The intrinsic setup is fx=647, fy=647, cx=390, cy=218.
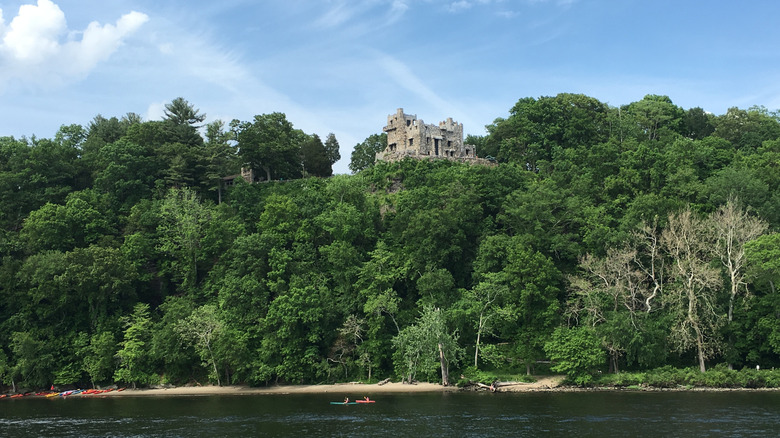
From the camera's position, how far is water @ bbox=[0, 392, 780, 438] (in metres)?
40.4

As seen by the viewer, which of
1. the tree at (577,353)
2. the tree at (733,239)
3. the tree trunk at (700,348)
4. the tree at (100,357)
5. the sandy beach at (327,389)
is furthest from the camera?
the tree at (100,357)

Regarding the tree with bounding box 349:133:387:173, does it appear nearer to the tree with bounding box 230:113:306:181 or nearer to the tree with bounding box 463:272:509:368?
the tree with bounding box 230:113:306:181

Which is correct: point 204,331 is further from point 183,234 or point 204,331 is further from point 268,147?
point 268,147

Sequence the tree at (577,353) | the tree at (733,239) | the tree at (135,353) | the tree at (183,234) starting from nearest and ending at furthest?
the tree at (577,353)
the tree at (733,239)
the tree at (135,353)
the tree at (183,234)

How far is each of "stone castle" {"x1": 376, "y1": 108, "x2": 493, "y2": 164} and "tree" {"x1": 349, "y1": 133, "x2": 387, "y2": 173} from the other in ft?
37.5

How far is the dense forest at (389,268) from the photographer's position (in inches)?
2322

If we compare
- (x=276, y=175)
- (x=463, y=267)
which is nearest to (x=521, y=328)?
(x=463, y=267)

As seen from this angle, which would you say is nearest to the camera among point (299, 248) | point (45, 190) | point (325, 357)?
point (325, 357)

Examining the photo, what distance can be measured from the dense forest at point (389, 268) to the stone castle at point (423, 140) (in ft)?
16.5

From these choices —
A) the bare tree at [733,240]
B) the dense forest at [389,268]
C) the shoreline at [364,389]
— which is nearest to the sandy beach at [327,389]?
the shoreline at [364,389]

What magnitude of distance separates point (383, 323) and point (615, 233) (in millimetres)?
24601

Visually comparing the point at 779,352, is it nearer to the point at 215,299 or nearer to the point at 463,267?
the point at 463,267

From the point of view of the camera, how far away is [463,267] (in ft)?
233

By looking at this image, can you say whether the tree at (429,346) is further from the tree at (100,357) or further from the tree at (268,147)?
the tree at (268,147)
